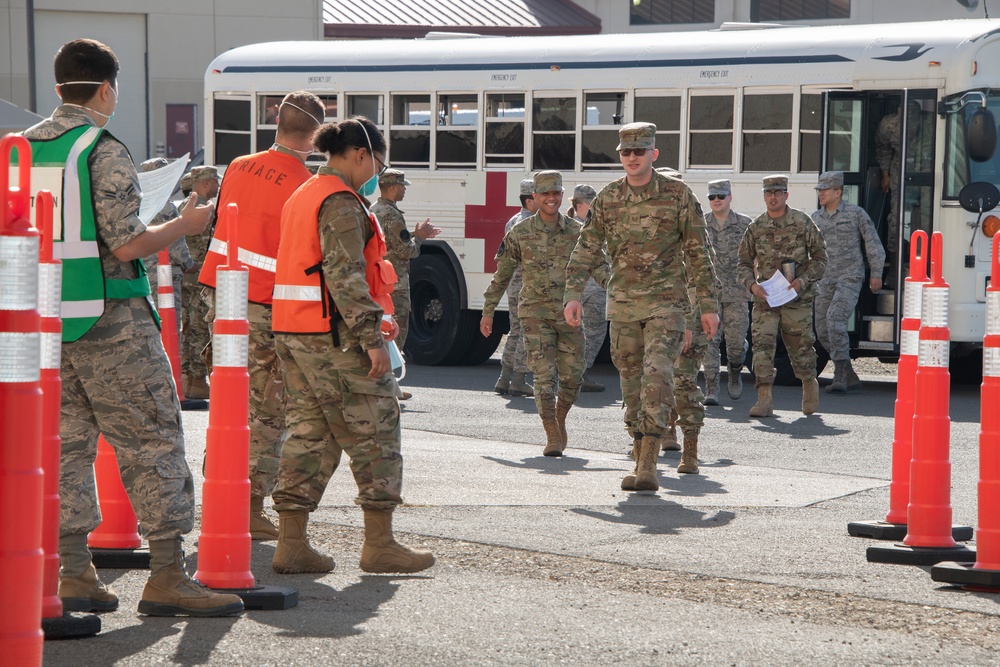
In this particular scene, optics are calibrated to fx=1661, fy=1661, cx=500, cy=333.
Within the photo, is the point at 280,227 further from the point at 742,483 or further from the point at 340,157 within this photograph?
the point at 742,483

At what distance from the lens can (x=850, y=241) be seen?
48.6ft

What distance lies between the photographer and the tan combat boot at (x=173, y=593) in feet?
18.1

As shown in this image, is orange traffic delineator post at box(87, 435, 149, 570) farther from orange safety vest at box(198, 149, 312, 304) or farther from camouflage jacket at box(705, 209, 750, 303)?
camouflage jacket at box(705, 209, 750, 303)

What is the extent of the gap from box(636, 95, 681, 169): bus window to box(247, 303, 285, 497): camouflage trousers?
9.95 m

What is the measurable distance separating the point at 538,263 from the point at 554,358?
72 cm

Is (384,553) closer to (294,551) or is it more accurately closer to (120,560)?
(294,551)

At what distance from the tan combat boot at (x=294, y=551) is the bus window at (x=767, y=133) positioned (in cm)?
1040

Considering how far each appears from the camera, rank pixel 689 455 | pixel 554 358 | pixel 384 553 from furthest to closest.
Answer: pixel 554 358, pixel 689 455, pixel 384 553

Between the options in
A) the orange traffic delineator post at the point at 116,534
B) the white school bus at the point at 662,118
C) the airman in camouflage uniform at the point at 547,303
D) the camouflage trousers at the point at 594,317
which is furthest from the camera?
the white school bus at the point at 662,118

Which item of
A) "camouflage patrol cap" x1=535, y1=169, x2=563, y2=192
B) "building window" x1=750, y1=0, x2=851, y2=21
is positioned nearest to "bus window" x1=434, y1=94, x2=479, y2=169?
"camouflage patrol cap" x1=535, y1=169, x2=563, y2=192

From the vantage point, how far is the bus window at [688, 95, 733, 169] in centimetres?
1638

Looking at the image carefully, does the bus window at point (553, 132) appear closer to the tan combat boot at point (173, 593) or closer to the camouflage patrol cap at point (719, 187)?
the camouflage patrol cap at point (719, 187)

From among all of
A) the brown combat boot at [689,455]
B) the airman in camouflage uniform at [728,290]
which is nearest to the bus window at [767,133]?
the airman in camouflage uniform at [728,290]

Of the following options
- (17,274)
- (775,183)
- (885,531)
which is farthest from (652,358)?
(17,274)
